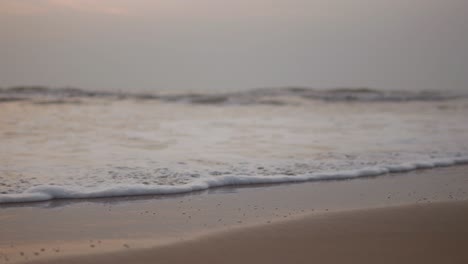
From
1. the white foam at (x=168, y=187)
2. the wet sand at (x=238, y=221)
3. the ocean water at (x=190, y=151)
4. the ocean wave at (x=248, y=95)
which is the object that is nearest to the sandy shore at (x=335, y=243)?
the wet sand at (x=238, y=221)

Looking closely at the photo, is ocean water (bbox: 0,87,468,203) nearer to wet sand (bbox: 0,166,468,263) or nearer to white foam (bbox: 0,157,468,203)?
white foam (bbox: 0,157,468,203)

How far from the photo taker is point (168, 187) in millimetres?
5582

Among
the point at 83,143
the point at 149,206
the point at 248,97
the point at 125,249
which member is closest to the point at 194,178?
the point at 149,206

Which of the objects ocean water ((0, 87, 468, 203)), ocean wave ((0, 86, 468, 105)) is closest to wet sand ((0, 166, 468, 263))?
ocean water ((0, 87, 468, 203))

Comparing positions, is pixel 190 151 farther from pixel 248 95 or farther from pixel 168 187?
pixel 248 95

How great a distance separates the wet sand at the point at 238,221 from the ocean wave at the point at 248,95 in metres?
14.5

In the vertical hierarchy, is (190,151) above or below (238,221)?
above

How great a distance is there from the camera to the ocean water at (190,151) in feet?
19.1

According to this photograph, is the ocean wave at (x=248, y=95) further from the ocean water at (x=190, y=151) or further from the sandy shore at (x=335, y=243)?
the sandy shore at (x=335, y=243)

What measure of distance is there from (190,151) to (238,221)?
A: 3.61m

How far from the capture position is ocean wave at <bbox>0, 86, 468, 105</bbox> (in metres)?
21.4

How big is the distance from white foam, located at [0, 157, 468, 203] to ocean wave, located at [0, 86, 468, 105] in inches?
543

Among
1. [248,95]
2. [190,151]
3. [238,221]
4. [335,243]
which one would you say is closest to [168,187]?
[238,221]

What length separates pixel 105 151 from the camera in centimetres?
775
